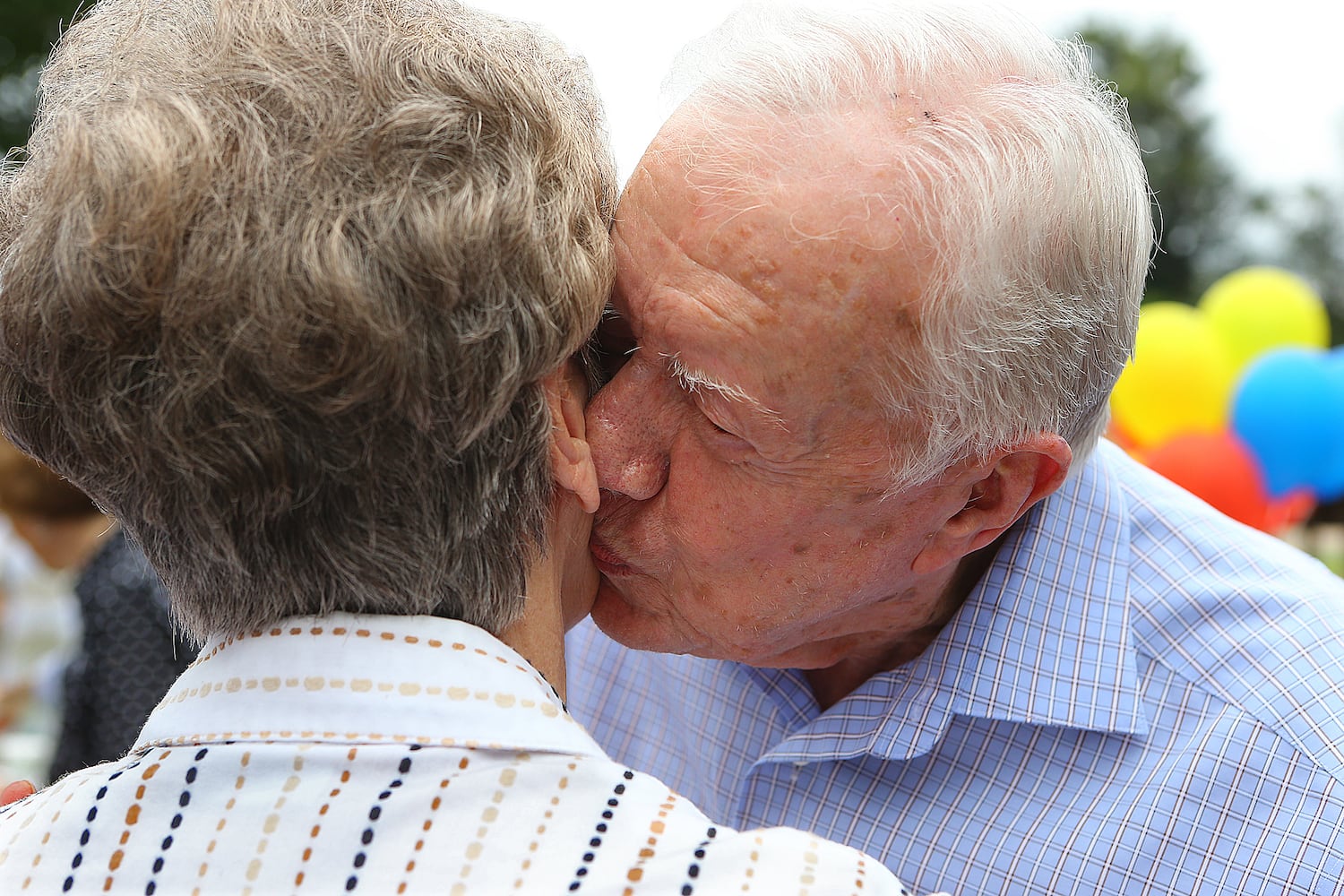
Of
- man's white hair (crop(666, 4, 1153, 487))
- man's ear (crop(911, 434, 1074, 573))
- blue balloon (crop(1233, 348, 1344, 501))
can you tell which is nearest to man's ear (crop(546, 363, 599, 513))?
man's white hair (crop(666, 4, 1153, 487))

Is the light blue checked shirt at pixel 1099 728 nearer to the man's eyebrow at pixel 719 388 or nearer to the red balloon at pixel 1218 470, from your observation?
the man's eyebrow at pixel 719 388

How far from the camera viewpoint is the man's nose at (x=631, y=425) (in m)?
1.55

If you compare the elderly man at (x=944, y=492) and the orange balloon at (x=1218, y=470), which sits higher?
the elderly man at (x=944, y=492)

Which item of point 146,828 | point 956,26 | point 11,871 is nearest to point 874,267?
point 956,26

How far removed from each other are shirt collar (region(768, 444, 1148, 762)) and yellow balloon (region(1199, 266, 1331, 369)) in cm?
530

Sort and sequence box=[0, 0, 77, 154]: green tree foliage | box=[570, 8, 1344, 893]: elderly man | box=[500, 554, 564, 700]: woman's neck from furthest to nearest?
box=[0, 0, 77, 154]: green tree foliage < box=[570, 8, 1344, 893]: elderly man < box=[500, 554, 564, 700]: woman's neck

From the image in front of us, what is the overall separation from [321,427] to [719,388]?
571 mm

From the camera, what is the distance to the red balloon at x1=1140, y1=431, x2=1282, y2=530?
18.5 ft

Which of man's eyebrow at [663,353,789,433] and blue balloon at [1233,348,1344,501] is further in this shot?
blue balloon at [1233,348,1344,501]

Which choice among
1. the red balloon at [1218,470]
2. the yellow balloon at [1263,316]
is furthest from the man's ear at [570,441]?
the yellow balloon at [1263,316]

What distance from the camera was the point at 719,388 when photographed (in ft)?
5.12

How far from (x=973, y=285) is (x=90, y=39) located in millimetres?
1095

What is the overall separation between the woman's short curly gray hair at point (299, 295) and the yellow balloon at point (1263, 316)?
6.27 meters

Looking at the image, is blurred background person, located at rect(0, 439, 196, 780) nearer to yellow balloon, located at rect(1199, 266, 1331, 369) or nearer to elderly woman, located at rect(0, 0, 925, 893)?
elderly woman, located at rect(0, 0, 925, 893)
